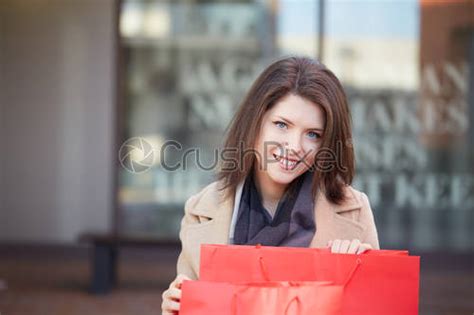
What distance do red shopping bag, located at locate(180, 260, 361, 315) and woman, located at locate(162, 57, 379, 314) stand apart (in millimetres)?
208

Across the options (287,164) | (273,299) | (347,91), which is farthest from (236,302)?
(347,91)

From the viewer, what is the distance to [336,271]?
2271 mm

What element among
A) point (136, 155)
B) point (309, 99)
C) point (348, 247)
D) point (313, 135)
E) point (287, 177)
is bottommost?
point (136, 155)

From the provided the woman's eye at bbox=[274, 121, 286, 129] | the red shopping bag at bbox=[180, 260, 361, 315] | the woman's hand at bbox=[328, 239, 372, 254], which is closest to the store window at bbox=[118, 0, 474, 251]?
the woman's eye at bbox=[274, 121, 286, 129]

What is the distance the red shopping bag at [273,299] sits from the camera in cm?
212

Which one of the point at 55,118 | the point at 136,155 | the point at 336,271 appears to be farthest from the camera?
the point at 55,118

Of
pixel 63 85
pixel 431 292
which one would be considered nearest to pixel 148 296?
pixel 431 292

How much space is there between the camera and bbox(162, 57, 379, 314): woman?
2.48 meters

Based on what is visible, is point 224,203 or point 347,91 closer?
point 224,203

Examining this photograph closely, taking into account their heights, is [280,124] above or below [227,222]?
above

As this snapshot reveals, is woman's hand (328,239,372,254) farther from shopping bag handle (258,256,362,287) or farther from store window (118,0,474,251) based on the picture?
store window (118,0,474,251)

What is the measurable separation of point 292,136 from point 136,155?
6.98 m

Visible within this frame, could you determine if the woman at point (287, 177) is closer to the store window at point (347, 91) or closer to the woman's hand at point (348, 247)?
the woman's hand at point (348, 247)

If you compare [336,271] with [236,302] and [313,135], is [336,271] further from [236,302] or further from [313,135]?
[313,135]
